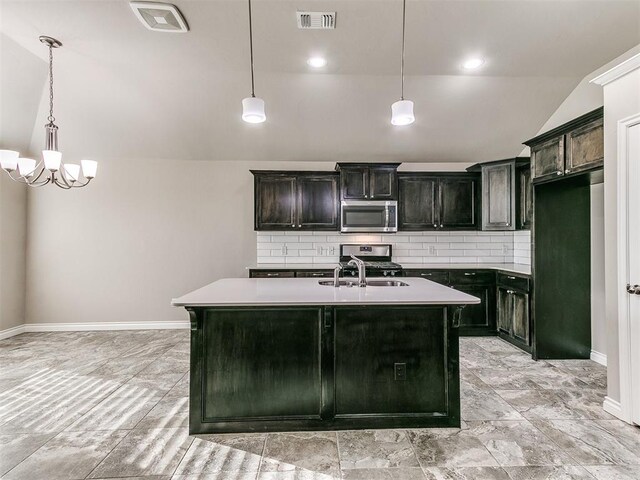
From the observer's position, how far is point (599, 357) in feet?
12.0

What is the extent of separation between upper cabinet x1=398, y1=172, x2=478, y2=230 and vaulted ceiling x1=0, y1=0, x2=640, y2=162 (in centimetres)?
45

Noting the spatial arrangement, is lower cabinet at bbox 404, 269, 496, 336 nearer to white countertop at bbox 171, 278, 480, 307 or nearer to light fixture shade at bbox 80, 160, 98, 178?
white countertop at bbox 171, 278, 480, 307

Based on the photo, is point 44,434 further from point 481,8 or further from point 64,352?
point 481,8

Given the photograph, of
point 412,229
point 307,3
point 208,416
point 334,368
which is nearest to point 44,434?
A: point 208,416

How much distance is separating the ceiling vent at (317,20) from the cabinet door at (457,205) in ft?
9.23

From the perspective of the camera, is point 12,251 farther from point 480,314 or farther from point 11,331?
point 480,314

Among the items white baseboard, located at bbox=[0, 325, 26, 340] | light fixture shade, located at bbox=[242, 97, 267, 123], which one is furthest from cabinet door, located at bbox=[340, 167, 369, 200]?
white baseboard, located at bbox=[0, 325, 26, 340]

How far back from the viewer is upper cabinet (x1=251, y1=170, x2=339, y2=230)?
15.7 ft

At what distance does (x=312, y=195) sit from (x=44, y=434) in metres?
3.65

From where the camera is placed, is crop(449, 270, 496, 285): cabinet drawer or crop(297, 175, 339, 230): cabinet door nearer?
crop(449, 270, 496, 285): cabinet drawer

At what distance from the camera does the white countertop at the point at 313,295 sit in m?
2.20

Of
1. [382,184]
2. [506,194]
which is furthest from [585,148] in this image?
[382,184]

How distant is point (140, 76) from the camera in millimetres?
3758

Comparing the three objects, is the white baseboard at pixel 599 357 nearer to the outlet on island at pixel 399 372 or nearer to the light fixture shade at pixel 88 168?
the outlet on island at pixel 399 372
